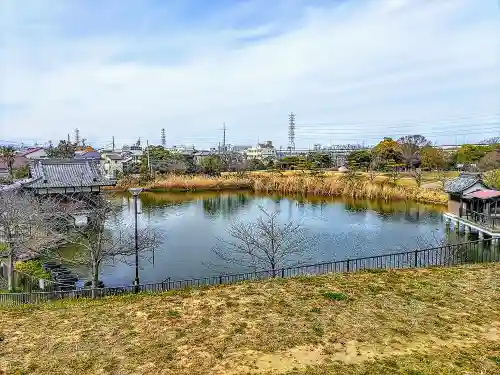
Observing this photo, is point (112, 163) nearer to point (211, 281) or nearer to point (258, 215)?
point (258, 215)

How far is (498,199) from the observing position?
771 inches

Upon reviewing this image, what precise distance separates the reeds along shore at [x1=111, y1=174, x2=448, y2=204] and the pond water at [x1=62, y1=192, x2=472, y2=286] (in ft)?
7.87

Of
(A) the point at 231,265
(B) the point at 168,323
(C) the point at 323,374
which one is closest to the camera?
(C) the point at 323,374

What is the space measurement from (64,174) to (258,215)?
12.2 meters

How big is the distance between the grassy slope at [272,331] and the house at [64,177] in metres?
13.7

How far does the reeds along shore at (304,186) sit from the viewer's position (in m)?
33.9

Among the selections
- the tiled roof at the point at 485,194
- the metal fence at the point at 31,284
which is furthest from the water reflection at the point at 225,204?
the metal fence at the point at 31,284

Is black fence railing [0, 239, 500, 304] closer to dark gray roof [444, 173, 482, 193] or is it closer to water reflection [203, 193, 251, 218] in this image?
dark gray roof [444, 173, 482, 193]

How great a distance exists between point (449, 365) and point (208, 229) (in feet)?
58.1

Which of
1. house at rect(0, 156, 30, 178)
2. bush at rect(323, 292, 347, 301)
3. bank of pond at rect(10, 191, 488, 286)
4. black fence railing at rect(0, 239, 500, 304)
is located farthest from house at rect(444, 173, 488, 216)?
house at rect(0, 156, 30, 178)

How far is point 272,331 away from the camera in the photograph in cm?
630

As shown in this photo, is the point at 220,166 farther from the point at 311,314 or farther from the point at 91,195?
the point at 311,314

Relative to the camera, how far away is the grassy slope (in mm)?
5273

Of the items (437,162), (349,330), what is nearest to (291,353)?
(349,330)
